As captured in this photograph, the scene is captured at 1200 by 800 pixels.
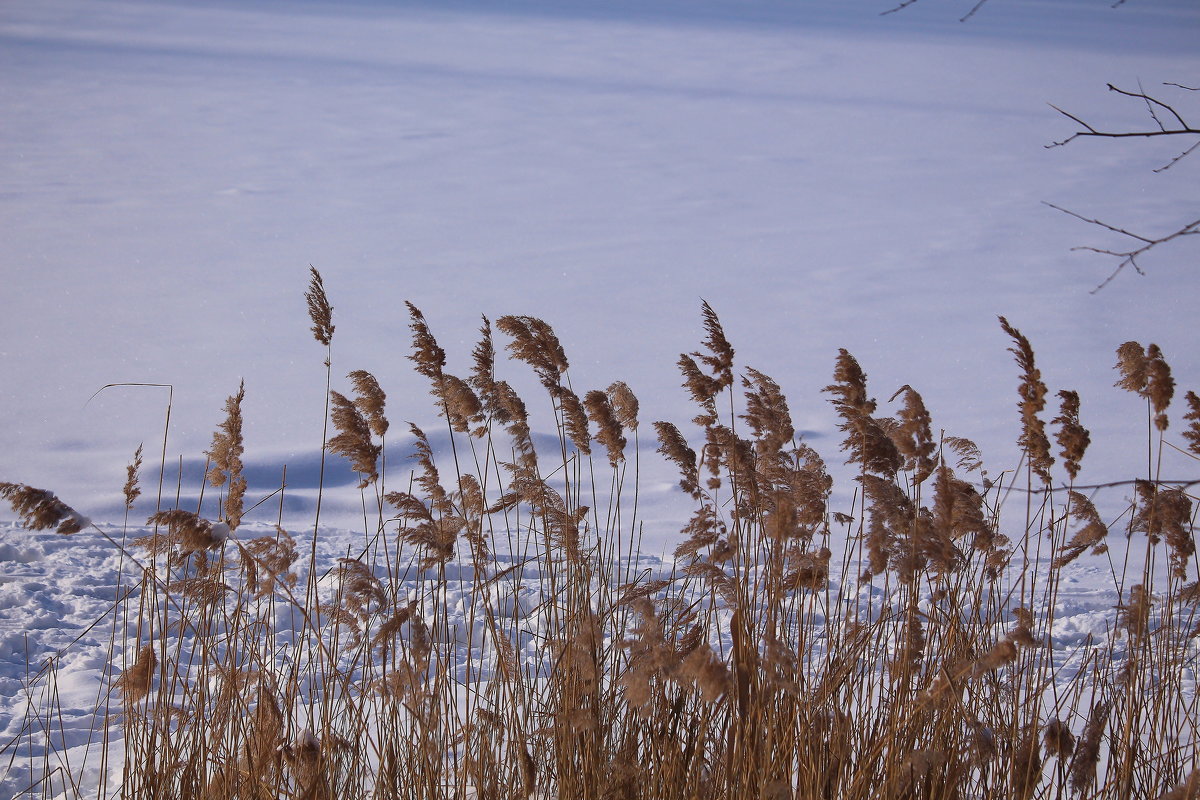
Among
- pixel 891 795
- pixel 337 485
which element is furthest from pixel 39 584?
pixel 891 795

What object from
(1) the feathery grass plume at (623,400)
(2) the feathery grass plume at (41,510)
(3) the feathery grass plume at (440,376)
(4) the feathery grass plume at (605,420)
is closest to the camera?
(2) the feathery grass plume at (41,510)

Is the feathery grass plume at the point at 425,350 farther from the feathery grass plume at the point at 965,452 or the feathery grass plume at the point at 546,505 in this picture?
the feathery grass plume at the point at 965,452

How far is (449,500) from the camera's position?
7.46ft

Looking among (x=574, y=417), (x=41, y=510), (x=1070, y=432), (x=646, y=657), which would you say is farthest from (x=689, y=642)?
(x=41, y=510)

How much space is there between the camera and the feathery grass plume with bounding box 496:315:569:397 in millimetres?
2184

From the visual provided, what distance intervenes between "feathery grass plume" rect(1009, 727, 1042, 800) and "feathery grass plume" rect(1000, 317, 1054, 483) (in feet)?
1.96

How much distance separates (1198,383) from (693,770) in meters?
9.13

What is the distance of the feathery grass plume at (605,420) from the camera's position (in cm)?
225

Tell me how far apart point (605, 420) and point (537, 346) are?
0.73ft

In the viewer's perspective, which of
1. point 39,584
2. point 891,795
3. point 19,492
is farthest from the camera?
point 39,584

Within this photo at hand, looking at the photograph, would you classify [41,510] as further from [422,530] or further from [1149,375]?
[1149,375]

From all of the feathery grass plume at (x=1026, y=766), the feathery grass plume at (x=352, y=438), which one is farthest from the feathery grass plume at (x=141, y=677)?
the feathery grass plume at (x=1026, y=766)

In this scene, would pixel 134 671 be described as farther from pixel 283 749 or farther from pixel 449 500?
pixel 449 500

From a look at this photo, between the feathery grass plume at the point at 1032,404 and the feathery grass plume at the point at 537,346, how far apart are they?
936mm
